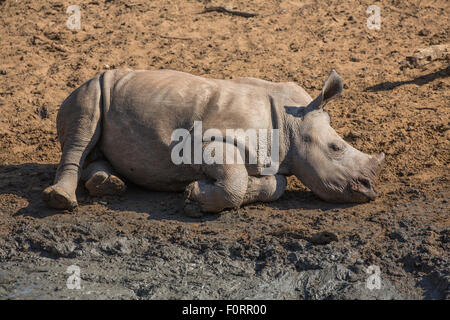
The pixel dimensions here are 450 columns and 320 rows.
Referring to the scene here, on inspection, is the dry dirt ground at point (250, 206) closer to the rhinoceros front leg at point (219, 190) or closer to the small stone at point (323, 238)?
the small stone at point (323, 238)

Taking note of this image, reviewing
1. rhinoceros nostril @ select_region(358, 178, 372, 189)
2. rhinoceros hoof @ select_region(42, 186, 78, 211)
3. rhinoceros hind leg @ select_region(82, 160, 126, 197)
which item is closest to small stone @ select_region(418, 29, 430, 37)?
rhinoceros nostril @ select_region(358, 178, 372, 189)

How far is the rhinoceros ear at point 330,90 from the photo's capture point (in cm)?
673

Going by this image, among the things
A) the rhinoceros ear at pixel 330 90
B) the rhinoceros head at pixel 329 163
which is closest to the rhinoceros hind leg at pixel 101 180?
the rhinoceros head at pixel 329 163

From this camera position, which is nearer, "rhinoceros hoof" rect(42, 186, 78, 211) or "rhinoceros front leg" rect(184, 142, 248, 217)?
"rhinoceros front leg" rect(184, 142, 248, 217)

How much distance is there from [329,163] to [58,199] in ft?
8.41

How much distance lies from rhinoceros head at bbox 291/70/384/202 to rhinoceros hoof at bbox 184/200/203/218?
102 cm

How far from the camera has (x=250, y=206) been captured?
6723mm

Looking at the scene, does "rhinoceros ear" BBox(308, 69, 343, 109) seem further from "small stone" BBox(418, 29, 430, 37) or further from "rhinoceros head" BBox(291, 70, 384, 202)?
"small stone" BBox(418, 29, 430, 37)

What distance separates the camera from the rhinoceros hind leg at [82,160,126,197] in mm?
6828

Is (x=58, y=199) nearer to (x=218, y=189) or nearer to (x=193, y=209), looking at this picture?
(x=193, y=209)

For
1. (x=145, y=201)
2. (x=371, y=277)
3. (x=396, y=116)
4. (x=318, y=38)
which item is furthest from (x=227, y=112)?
(x=318, y=38)

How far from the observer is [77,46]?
10.5 meters

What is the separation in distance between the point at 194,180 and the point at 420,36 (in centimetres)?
507
